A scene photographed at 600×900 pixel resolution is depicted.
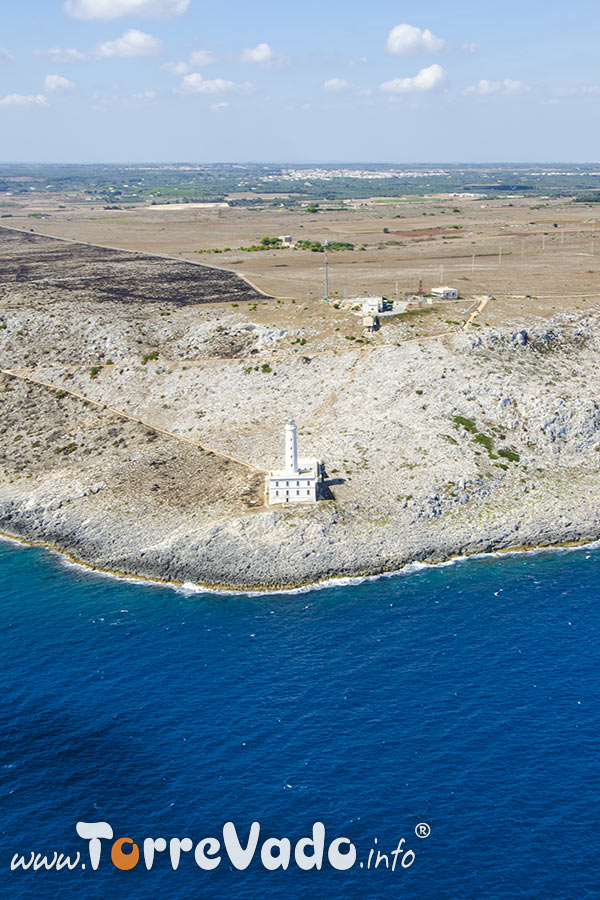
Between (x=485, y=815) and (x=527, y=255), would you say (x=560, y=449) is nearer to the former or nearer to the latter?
(x=485, y=815)

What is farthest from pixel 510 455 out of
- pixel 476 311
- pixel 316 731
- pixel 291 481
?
pixel 316 731

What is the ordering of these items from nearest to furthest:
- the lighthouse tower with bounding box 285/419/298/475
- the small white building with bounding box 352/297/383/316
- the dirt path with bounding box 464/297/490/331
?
the lighthouse tower with bounding box 285/419/298/475, the dirt path with bounding box 464/297/490/331, the small white building with bounding box 352/297/383/316

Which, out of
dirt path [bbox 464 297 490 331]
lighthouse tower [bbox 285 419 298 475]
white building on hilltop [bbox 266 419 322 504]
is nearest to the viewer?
lighthouse tower [bbox 285 419 298 475]

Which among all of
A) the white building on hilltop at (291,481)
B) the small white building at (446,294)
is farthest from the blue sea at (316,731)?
the small white building at (446,294)

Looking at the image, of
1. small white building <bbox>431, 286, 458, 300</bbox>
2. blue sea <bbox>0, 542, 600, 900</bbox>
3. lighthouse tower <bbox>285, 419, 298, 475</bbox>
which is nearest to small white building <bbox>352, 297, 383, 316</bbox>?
small white building <bbox>431, 286, 458, 300</bbox>

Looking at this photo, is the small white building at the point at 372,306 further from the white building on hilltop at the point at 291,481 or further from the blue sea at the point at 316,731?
the blue sea at the point at 316,731

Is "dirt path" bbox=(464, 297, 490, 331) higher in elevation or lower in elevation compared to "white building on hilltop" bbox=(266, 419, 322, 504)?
higher

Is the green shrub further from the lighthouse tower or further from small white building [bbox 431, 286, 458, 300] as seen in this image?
small white building [bbox 431, 286, 458, 300]
